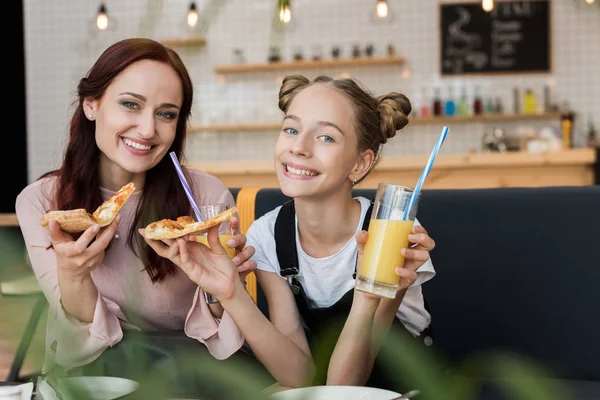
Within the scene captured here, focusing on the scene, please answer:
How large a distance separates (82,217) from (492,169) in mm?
4281

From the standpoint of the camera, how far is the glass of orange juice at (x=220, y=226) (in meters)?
1.28

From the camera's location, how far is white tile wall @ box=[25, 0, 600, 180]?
253 inches

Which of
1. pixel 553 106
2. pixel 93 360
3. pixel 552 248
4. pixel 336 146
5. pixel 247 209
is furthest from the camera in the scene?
pixel 553 106

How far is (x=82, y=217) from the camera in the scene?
1163 mm

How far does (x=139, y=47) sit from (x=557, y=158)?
4072 mm

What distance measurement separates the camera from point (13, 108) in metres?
6.74

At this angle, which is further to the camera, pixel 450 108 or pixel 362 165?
pixel 450 108

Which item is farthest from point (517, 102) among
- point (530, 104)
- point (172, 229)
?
point (172, 229)

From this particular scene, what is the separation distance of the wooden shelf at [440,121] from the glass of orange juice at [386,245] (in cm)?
524

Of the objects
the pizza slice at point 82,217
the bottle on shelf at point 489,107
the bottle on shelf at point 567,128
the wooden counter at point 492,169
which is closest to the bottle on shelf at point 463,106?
the bottle on shelf at point 489,107

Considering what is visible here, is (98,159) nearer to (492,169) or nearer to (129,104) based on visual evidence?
(129,104)

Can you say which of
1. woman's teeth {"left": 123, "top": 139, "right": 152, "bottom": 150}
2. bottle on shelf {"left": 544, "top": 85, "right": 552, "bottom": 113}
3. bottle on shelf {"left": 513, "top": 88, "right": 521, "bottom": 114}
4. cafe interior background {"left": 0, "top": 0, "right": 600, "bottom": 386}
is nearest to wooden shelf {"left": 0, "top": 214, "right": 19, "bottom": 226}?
Answer: woman's teeth {"left": 123, "top": 139, "right": 152, "bottom": 150}

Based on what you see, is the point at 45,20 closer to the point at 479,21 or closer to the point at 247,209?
the point at 479,21

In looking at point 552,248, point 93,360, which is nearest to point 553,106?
point 552,248
